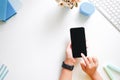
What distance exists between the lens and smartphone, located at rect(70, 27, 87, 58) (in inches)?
29.6

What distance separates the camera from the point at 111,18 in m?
0.81

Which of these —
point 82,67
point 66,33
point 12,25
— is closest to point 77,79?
point 82,67

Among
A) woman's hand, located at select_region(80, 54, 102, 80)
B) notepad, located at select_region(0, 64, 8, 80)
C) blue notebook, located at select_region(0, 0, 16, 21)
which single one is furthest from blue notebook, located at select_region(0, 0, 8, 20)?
woman's hand, located at select_region(80, 54, 102, 80)

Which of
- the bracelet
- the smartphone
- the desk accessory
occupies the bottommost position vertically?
the bracelet

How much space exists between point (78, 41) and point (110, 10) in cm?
17

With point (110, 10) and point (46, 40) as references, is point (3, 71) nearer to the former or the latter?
point (46, 40)

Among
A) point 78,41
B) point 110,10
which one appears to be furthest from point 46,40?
point 110,10

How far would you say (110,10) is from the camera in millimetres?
819

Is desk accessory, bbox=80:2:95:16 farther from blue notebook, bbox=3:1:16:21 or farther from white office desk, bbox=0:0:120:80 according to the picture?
blue notebook, bbox=3:1:16:21

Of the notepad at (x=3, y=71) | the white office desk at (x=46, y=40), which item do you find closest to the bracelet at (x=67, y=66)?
the white office desk at (x=46, y=40)

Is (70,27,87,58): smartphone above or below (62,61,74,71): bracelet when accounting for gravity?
above

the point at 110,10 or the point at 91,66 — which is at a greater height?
the point at 110,10

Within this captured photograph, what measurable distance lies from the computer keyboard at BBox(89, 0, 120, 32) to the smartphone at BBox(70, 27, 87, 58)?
0.38 ft

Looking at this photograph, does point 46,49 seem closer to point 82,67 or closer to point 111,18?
point 82,67
